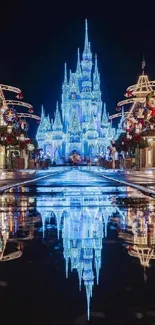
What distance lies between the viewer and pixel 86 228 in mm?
8727

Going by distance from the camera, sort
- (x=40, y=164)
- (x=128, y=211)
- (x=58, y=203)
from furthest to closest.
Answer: (x=40, y=164) → (x=58, y=203) → (x=128, y=211)

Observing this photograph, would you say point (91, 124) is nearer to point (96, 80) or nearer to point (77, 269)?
point (96, 80)

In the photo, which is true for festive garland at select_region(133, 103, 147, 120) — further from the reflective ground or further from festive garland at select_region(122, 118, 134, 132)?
the reflective ground

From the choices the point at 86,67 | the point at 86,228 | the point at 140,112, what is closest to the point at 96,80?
the point at 86,67

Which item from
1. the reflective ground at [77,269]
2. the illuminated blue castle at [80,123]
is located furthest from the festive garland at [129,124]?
the illuminated blue castle at [80,123]

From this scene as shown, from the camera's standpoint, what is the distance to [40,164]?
9006cm

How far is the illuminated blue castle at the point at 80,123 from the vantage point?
155 meters

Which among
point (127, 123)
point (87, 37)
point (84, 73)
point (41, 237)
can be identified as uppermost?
point (87, 37)

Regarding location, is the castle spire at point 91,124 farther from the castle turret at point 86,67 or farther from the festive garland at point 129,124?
the festive garland at point 129,124

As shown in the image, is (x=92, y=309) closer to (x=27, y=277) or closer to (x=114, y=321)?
(x=114, y=321)

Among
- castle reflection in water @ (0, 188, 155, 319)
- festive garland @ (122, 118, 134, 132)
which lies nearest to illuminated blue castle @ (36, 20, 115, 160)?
festive garland @ (122, 118, 134, 132)

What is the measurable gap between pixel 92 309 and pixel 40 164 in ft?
283

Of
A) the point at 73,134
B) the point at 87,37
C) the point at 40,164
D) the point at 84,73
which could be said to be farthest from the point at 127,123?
the point at 87,37

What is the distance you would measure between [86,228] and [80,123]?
150613mm
